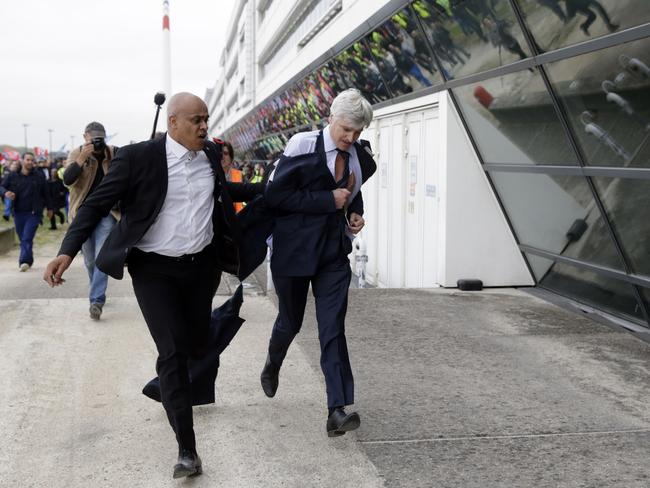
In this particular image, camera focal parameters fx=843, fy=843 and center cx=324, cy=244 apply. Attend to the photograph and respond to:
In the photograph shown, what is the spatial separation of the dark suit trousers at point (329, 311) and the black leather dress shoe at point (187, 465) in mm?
770

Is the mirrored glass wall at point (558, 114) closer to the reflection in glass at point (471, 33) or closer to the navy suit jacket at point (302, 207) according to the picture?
the reflection in glass at point (471, 33)

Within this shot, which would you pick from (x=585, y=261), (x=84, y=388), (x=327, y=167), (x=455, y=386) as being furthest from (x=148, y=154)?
(x=585, y=261)

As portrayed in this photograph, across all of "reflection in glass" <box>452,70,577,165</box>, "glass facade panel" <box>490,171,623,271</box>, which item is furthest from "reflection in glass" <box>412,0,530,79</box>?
"glass facade panel" <box>490,171,623,271</box>

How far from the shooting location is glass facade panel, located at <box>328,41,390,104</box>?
472 inches

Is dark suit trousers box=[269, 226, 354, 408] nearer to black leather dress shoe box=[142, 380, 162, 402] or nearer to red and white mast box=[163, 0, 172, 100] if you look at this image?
black leather dress shoe box=[142, 380, 162, 402]

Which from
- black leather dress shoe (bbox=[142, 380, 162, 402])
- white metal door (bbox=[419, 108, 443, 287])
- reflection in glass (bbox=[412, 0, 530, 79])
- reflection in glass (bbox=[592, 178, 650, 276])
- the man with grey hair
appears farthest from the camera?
white metal door (bbox=[419, 108, 443, 287])

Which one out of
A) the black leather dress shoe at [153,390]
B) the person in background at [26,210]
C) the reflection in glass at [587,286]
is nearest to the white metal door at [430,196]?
the reflection in glass at [587,286]

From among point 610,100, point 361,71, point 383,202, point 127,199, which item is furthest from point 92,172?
point 361,71

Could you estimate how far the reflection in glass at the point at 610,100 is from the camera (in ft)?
19.0

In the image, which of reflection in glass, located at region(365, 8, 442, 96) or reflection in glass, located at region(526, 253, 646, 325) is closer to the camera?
reflection in glass, located at region(526, 253, 646, 325)

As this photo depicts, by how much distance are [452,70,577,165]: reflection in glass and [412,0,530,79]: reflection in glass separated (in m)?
0.20

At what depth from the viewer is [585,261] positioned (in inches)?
314

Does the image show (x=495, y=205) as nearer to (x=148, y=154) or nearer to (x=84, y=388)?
(x=84, y=388)

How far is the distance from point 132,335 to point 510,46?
4160 mm
